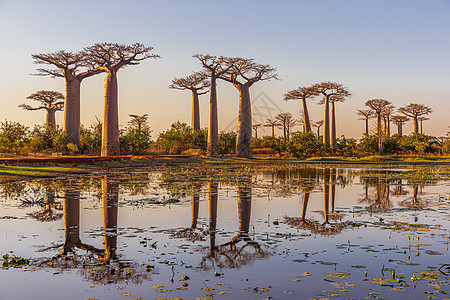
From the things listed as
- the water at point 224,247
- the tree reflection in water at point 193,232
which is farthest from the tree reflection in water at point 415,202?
the tree reflection in water at point 193,232

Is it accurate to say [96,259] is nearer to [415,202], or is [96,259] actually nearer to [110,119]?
[415,202]

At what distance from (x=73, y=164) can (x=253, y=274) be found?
22.1 metres

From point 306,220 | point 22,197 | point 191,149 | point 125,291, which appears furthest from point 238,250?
point 191,149

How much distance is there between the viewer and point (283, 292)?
4703mm

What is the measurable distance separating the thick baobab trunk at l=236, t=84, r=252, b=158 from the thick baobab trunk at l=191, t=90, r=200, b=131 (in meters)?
10.9

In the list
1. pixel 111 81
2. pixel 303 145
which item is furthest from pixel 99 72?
pixel 303 145

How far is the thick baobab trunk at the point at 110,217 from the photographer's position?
21.9 ft

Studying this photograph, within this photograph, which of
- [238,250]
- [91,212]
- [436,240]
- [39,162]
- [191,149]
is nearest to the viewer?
[238,250]

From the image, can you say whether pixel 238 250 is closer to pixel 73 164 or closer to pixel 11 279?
pixel 11 279

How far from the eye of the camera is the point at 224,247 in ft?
22.2

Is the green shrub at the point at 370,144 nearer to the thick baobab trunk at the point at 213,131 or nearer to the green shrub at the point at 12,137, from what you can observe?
the thick baobab trunk at the point at 213,131

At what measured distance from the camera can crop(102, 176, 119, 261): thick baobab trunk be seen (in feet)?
21.9

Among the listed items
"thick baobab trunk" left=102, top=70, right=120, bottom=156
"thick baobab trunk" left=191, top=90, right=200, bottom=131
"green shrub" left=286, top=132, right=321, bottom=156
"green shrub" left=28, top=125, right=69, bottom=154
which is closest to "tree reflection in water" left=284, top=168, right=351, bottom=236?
"thick baobab trunk" left=102, top=70, right=120, bottom=156

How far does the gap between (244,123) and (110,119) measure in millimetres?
14696
